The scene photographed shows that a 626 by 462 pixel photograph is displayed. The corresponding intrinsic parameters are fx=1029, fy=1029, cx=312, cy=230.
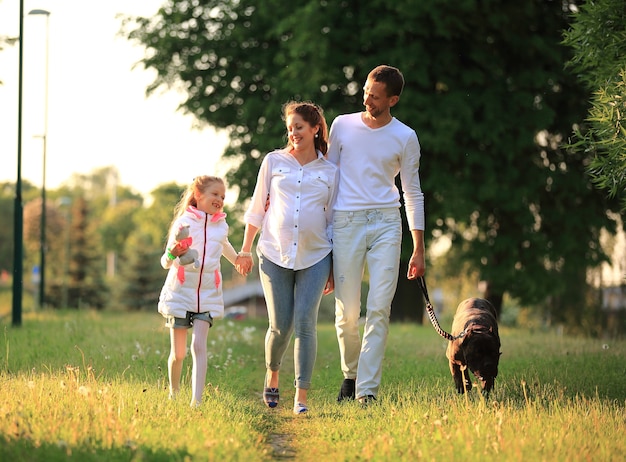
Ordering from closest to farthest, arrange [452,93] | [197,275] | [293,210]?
[197,275], [293,210], [452,93]

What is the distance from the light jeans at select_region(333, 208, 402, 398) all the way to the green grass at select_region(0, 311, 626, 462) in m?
0.40

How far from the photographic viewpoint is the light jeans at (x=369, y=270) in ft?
26.6

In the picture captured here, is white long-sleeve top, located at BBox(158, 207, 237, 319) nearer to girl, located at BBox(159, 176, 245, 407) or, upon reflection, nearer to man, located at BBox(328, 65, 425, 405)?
girl, located at BBox(159, 176, 245, 407)

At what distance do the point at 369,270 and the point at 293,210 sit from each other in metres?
0.81

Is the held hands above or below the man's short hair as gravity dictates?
below

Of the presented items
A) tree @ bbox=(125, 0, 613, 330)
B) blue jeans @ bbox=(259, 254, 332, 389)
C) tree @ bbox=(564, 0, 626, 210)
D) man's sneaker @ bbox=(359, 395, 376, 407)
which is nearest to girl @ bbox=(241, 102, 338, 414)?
blue jeans @ bbox=(259, 254, 332, 389)

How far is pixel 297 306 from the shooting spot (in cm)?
792

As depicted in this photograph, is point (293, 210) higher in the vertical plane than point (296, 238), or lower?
higher

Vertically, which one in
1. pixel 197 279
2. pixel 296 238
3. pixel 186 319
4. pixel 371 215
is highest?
pixel 371 215

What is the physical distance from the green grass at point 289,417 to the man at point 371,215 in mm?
637

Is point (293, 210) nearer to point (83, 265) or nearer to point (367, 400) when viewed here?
point (367, 400)

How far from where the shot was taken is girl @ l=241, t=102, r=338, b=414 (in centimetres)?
791

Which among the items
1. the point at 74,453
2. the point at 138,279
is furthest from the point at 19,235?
the point at 138,279

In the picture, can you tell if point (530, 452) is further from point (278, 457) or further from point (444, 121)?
point (444, 121)
